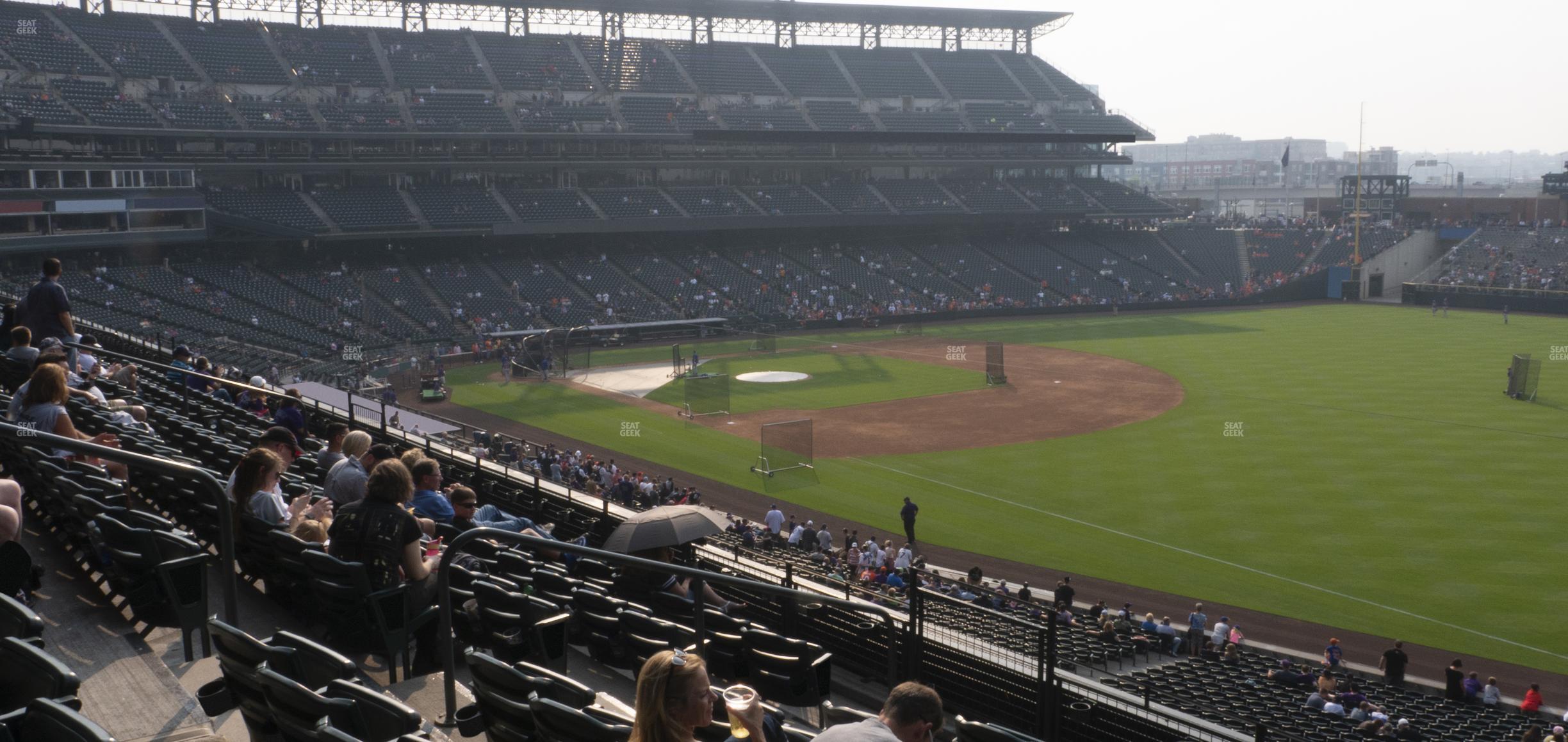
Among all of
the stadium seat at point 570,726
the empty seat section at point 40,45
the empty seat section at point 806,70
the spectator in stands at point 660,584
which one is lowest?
the spectator in stands at point 660,584

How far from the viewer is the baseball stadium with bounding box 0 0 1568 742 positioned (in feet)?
24.4

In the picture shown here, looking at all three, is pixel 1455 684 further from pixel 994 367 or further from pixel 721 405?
pixel 994 367

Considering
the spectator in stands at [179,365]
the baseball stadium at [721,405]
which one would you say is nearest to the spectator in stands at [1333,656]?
the baseball stadium at [721,405]

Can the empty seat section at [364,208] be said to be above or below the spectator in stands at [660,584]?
above

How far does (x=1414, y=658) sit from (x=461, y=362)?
42533 mm

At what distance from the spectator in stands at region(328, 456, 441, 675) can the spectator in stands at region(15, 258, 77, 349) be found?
997 cm

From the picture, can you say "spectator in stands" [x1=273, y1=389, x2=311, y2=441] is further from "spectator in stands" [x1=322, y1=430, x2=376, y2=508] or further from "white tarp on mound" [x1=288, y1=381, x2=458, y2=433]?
"white tarp on mound" [x1=288, y1=381, x2=458, y2=433]

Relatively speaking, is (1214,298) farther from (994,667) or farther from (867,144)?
(994,667)

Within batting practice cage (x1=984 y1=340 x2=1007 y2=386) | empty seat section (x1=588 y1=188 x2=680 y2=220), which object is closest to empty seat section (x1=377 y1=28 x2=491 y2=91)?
empty seat section (x1=588 y1=188 x2=680 y2=220)

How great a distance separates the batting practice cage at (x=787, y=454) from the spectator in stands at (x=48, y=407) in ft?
76.5

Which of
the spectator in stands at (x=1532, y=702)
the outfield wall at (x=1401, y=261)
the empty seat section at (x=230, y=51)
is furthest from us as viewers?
the outfield wall at (x=1401, y=261)

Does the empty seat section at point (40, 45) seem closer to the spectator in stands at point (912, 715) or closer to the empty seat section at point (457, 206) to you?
the empty seat section at point (457, 206)

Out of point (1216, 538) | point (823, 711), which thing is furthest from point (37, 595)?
point (1216, 538)

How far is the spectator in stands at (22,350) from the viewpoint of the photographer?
13.2 metres
